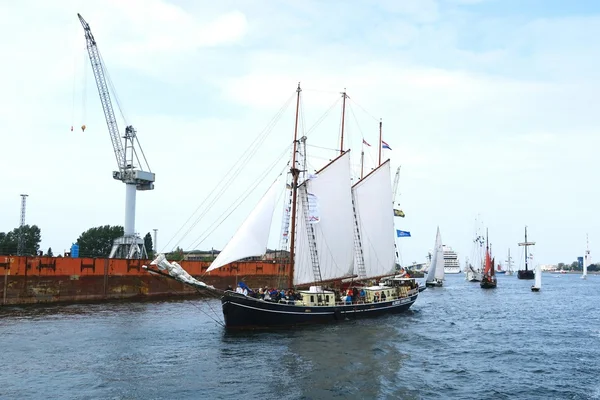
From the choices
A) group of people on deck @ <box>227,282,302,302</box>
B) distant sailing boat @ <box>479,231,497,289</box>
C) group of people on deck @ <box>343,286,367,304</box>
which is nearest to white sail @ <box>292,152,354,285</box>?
group of people on deck @ <box>343,286,367,304</box>

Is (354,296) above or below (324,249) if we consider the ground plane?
below

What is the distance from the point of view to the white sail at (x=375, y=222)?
60.6 m

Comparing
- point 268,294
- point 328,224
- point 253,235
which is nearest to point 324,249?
point 328,224

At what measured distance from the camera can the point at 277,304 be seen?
42375 millimetres

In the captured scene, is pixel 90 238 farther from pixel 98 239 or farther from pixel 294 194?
pixel 294 194

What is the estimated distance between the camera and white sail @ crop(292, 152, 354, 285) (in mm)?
49812

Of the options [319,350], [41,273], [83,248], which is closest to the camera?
[319,350]

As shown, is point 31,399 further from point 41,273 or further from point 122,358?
point 41,273

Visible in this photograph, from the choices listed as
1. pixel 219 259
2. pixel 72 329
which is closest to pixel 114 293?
pixel 72 329

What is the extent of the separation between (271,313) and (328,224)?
13.2 meters

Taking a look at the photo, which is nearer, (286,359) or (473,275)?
(286,359)

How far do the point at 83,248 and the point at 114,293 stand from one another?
89779 millimetres

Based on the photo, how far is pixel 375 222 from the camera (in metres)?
61.0

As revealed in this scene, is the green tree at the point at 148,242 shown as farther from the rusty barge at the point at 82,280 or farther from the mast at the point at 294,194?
the mast at the point at 294,194
